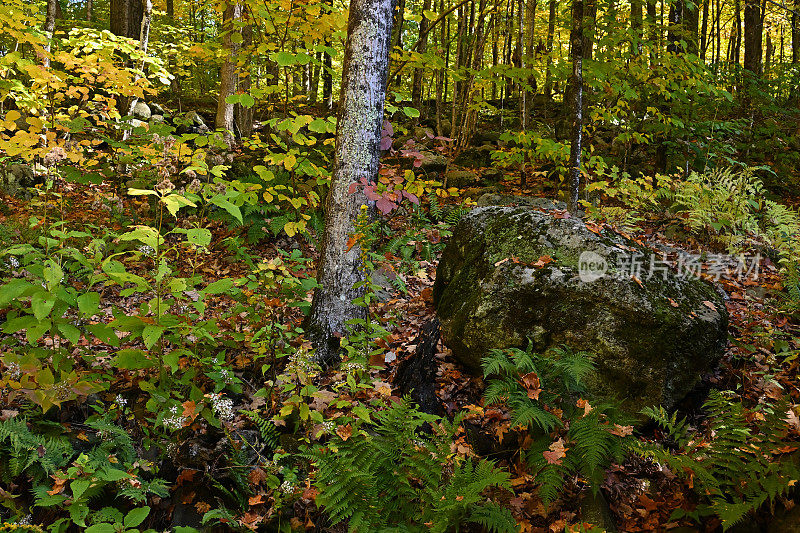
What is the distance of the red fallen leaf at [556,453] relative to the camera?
2.67 meters

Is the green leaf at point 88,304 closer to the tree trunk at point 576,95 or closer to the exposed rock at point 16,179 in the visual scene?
the tree trunk at point 576,95

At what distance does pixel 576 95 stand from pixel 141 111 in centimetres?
1109

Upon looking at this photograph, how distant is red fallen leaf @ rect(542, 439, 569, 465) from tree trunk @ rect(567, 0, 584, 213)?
4.57 metres

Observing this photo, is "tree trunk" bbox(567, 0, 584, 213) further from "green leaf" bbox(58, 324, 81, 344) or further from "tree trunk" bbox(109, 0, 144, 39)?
"tree trunk" bbox(109, 0, 144, 39)

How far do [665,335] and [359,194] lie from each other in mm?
2724

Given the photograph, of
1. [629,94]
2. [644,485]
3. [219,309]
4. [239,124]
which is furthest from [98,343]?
[239,124]

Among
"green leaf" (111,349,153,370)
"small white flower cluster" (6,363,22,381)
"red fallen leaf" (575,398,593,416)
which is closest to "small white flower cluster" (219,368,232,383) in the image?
"green leaf" (111,349,153,370)

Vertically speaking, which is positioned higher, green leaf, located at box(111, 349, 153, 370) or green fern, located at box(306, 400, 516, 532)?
green leaf, located at box(111, 349, 153, 370)

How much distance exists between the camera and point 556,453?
2730 mm

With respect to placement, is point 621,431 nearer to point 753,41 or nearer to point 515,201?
point 515,201

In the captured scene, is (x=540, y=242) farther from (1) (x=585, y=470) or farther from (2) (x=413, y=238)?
(2) (x=413, y=238)

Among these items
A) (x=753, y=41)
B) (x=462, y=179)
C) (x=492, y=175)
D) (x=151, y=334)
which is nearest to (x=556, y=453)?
(x=151, y=334)

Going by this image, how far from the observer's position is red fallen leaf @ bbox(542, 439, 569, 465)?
2666 millimetres

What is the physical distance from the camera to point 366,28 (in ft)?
12.8
